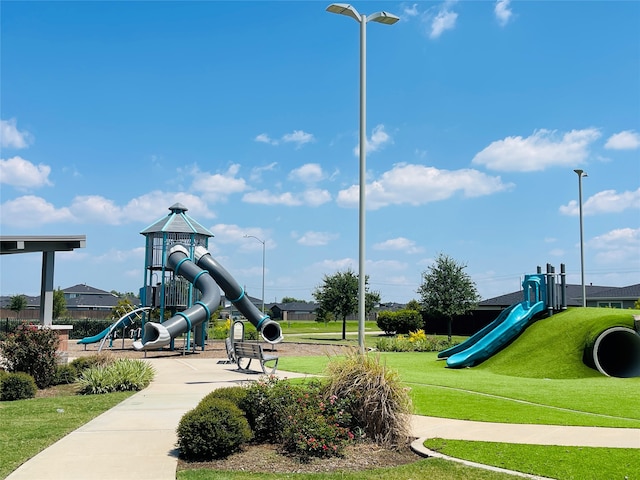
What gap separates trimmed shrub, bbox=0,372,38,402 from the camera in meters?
12.6

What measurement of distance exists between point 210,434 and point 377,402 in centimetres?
232

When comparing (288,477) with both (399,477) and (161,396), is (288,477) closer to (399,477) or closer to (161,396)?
(399,477)

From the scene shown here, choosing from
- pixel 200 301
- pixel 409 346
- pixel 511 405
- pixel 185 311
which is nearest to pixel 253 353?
pixel 511 405

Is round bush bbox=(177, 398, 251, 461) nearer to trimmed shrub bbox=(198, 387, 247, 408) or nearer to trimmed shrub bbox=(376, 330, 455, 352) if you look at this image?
trimmed shrub bbox=(198, 387, 247, 408)

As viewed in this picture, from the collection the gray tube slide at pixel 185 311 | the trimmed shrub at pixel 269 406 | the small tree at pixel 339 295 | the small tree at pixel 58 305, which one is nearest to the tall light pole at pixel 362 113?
the trimmed shrub at pixel 269 406

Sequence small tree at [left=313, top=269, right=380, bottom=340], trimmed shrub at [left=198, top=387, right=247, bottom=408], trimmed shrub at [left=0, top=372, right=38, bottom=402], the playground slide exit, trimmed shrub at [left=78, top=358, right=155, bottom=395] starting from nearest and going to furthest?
trimmed shrub at [left=198, top=387, right=247, bottom=408] → trimmed shrub at [left=0, top=372, right=38, bottom=402] → trimmed shrub at [left=78, top=358, right=155, bottom=395] → the playground slide exit → small tree at [left=313, top=269, right=380, bottom=340]

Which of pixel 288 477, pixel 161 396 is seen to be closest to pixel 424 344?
pixel 161 396

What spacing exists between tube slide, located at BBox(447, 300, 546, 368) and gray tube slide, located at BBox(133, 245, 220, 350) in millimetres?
11264

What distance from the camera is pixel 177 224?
99.0 ft

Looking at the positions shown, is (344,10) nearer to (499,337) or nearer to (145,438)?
(145,438)

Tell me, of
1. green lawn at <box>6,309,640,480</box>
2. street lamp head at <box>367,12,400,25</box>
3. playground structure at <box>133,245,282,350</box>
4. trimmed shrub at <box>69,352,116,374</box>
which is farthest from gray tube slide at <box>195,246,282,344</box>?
street lamp head at <box>367,12,400,25</box>

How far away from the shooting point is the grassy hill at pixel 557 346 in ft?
57.8

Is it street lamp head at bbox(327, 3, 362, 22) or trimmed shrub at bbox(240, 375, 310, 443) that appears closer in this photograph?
trimmed shrub at bbox(240, 375, 310, 443)

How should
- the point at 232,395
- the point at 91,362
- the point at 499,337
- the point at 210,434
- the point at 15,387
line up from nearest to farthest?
1. the point at 210,434
2. the point at 232,395
3. the point at 15,387
4. the point at 91,362
5. the point at 499,337
